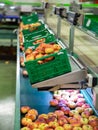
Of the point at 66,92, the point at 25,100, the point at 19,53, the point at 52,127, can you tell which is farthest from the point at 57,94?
A: the point at 19,53

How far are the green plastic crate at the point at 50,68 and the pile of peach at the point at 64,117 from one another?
0.37 meters

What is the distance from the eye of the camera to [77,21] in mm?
2598

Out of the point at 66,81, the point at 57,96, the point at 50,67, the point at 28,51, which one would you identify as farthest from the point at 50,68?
the point at 28,51

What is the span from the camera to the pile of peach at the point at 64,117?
7.50 feet

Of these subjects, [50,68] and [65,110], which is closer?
[50,68]

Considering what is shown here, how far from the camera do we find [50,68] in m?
2.24

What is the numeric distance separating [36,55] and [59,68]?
2.57ft

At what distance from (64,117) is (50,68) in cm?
53

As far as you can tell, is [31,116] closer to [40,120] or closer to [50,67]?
[40,120]

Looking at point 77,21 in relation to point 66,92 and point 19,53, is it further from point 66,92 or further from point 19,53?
point 19,53

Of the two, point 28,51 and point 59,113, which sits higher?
point 28,51

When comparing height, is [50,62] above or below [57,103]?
above

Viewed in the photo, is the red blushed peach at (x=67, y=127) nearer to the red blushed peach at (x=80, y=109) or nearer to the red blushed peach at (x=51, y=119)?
the red blushed peach at (x=51, y=119)

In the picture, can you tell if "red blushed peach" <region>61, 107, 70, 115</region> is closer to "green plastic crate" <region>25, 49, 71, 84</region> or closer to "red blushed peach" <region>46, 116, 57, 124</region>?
"red blushed peach" <region>46, 116, 57, 124</region>
